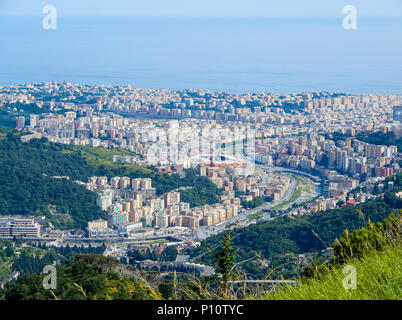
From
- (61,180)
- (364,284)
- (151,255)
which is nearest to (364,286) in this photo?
(364,284)

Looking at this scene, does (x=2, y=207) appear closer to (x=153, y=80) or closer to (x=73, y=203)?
(x=73, y=203)

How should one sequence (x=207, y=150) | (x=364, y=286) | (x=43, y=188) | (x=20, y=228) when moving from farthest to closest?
(x=207, y=150) → (x=43, y=188) → (x=20, y=228) → (x=364, y=286)

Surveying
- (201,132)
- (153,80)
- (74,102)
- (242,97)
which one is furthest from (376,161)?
(153,80)

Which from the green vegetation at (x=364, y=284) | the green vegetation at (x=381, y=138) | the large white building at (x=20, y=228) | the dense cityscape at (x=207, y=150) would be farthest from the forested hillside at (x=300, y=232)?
the green vegetation at (x=381, y=138)

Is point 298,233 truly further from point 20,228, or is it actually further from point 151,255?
point 20,228

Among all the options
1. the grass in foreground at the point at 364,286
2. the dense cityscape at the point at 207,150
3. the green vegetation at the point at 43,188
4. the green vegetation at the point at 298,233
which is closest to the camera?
the grass in foreground at the point at 364,286

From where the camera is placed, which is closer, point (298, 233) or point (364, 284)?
point (364, 284)

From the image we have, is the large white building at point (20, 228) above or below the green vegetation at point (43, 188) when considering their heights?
below

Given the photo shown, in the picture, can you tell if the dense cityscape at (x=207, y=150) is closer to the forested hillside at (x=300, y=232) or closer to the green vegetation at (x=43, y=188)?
the green vegetation at (x=43, y=188)
